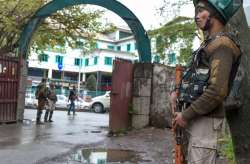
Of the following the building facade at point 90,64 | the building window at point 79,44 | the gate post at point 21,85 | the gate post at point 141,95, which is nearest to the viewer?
the gate post at point 141,95

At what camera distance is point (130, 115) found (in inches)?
571

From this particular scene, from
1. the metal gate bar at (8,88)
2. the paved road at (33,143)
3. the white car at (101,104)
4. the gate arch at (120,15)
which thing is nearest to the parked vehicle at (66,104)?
the white car at (101,104)

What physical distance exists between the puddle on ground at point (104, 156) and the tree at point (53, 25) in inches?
446

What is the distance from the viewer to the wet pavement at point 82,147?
8.88 meters

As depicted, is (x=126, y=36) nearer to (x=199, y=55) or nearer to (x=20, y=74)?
(x=20, y=74)

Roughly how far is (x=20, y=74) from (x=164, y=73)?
18.1 feet

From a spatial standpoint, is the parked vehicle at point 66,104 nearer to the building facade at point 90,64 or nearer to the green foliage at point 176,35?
the green foliage at point 176,35

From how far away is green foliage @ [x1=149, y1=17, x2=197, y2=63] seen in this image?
87.5ft

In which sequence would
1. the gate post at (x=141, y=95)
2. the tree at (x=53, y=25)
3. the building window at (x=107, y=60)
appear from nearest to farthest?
1. the gate post at (x=141, y=95)
2. the tree at (x=53, y=25)
3. the building window at (x=107, y=60)

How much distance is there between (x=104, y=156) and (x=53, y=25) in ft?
48.5

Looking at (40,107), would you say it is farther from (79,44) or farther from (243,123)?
(243,123)

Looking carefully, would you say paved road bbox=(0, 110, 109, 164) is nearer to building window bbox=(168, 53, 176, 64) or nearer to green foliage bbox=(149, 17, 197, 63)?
green foliage bbox=(149, 17, 197, 63)

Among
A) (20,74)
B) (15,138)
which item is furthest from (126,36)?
(15,138)

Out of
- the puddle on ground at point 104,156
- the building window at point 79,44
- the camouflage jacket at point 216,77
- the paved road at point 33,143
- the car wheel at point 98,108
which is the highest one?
the building window at point 79,44
